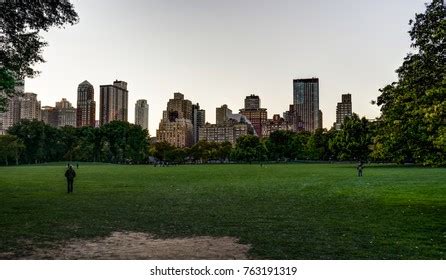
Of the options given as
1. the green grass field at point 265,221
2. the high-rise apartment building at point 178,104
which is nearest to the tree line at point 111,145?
the high-rise apartment building at point 178,104

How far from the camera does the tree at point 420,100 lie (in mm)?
12461

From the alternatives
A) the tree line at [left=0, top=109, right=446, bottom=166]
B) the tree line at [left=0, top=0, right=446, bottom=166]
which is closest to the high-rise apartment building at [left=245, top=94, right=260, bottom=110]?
the tree line at [left=0, top=0, right=446, bottom=166]

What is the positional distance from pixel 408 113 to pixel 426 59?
1951 millimetres

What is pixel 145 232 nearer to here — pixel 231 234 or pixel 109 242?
pixel 109 242

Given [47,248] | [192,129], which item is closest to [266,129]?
[192,129]

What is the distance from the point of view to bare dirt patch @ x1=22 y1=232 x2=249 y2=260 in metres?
9.64

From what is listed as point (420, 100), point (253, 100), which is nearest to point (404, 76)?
point (420, 100)

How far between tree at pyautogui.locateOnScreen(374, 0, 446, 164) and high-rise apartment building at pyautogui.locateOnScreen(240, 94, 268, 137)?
12.5m

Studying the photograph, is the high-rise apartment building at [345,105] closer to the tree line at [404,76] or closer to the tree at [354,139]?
the tree line at [404,76]

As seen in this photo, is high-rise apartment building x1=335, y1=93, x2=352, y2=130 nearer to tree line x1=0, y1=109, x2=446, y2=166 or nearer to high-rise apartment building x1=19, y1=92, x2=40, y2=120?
high-rise apartment building x1=19, y1=92, x2=40, y2=120

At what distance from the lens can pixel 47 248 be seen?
10.3 meters

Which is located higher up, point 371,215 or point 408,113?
point 408,113

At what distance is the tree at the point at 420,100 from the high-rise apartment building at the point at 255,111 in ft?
41.0

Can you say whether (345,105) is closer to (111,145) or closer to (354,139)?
(354,139)
